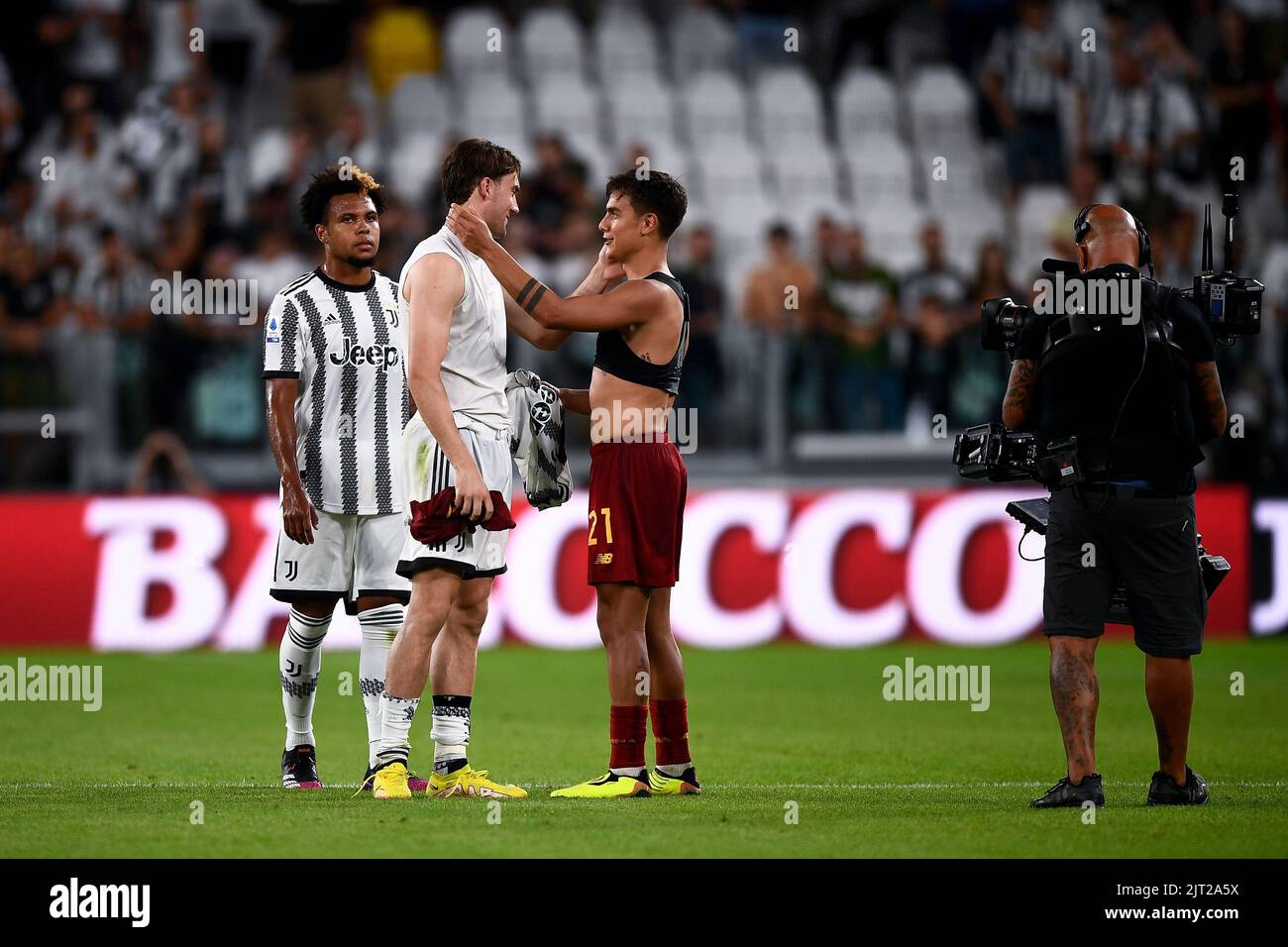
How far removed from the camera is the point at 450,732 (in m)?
7.77

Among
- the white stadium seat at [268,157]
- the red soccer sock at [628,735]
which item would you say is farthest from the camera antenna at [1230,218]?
the white stadium seat at [268,157]

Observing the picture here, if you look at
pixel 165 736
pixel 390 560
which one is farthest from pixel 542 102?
pixel 390 560

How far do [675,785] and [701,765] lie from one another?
1203 millimetres

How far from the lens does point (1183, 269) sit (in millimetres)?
18000

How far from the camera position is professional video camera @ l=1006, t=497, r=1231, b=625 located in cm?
777

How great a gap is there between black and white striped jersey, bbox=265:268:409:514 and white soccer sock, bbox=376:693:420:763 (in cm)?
101

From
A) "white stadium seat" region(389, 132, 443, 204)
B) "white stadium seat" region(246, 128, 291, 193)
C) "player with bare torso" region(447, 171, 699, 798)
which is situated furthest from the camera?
"white stadium seat" region(246, 128, 291, 193)

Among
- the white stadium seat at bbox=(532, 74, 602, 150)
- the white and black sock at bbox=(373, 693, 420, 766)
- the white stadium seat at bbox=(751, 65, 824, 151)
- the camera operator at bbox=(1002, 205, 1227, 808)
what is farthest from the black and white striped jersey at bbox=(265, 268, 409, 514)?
the white stadium seat at bbox=(751, 65, 824, 151)

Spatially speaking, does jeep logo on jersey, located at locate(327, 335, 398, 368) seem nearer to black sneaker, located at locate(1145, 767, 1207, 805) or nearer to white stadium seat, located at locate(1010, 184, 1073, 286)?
black sneaker, located at locate(1145, 767, 1207, 805)

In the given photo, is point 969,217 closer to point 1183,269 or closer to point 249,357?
point 1183,269

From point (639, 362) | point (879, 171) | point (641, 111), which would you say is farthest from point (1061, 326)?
point (641, 111)

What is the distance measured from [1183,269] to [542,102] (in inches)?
312

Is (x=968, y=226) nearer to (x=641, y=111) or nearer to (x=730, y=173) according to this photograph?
(x=730, y=173)
